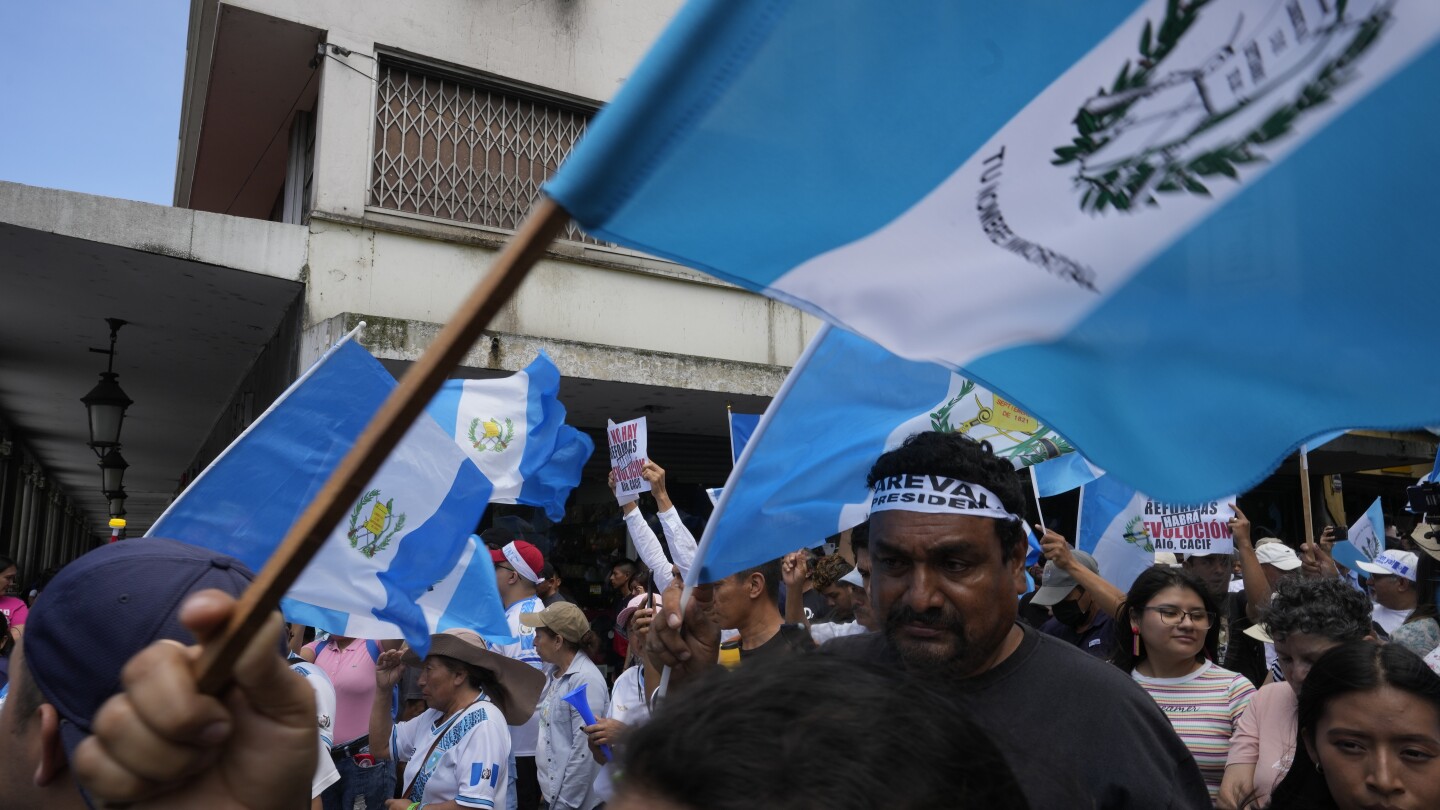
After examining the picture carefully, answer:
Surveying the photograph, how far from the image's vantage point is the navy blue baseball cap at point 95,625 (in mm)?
1478

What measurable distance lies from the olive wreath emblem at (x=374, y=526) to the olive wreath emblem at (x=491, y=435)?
38.9 inches

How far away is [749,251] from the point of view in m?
1.58

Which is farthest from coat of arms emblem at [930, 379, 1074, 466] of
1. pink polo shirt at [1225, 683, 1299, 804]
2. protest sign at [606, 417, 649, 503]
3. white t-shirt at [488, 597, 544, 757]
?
white t-shirt at [488, 597, 544, 757]

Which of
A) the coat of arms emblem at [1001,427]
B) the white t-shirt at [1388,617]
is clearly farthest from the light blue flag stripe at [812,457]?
the white t-shirt at [1388,617]

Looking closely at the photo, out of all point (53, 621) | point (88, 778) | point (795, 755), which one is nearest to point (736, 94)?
point (795, 755)

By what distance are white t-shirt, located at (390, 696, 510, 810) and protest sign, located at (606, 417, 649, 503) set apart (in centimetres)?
195

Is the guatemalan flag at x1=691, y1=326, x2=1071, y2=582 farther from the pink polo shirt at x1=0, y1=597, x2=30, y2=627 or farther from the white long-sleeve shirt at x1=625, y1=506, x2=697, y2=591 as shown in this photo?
the pink polo shirt at x1=0, y1=597, x2=30, y2=627

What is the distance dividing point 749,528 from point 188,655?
6.65ft

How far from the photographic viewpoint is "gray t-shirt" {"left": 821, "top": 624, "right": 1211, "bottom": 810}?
1.95 metres

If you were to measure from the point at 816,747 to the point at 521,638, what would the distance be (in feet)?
19.6

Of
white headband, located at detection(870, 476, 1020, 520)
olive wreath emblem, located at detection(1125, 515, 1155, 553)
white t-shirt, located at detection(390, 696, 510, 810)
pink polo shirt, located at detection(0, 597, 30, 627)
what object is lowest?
white t-shirt, located at detection(390, 696, 510, 810)

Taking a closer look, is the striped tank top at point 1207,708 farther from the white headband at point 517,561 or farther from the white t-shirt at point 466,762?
the white headband at point 517,561

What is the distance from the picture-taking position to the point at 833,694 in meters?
0.98

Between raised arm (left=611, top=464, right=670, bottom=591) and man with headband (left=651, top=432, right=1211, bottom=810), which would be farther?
raised arm (left=611, top=464, right=670, bottom=591)
